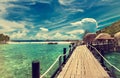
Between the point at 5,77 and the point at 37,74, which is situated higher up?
the point at 37,74

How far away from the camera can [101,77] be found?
10664 millimetres

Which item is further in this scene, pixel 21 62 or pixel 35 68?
pixel 21 62

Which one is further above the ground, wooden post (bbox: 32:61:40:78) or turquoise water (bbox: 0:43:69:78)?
wooden post (bbox: 32:61:40:78)

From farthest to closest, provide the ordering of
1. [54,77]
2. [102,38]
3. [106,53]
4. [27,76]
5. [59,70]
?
[102,38], [106,53], [27,76], [59,70], [54,77]

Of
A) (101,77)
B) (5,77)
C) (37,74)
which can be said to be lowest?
(5,77)

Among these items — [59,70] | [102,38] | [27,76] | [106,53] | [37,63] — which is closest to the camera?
[37,63]

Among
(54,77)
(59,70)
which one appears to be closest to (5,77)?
(59,70)

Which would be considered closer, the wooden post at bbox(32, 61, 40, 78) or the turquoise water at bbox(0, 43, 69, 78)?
the wooden post at bbox(32, 61, 40, 78)

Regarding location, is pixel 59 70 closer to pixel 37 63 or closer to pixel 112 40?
pixel 37 63

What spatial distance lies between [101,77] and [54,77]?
236cm

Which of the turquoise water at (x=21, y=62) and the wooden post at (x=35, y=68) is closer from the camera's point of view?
the wooden post at (x=35, y=68)

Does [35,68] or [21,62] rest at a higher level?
[35,68]

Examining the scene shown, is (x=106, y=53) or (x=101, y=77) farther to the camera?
(x=106, y=53)

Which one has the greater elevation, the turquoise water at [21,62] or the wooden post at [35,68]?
the wooden post at [35,68]
